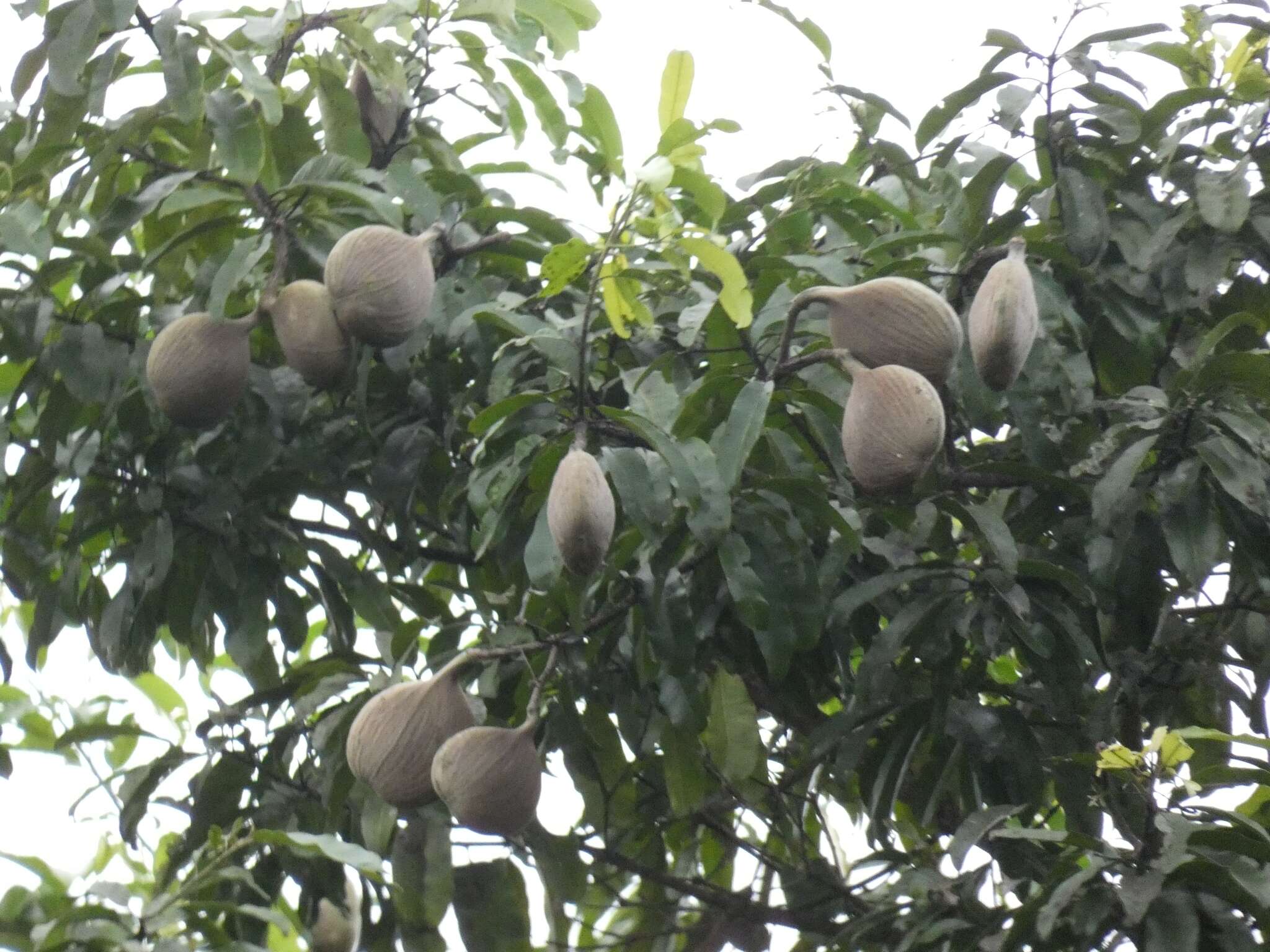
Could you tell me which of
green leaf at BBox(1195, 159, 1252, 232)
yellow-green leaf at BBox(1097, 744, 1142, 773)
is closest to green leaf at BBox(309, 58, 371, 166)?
green leaf at BBox(1195, 159, 1252, 232)

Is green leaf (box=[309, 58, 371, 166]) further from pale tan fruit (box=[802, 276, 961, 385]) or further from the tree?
pale tan fruit (box=[802, 276, 961, 385])

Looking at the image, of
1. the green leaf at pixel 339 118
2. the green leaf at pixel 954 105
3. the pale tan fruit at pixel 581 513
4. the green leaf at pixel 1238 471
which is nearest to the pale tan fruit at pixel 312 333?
the green leaf at pixel 339 118

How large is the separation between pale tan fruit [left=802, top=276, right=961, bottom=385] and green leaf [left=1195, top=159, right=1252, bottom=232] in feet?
1.31

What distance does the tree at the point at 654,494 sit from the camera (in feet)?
4.37

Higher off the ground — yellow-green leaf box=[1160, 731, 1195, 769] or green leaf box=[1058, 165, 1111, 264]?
green leaf box=[1058, 165, 1111, 264]

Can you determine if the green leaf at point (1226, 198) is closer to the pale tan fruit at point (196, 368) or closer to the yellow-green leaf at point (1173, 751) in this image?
the yellow-green leaf at point (1173, 751)

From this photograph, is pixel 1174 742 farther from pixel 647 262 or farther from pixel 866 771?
pixel 647 262

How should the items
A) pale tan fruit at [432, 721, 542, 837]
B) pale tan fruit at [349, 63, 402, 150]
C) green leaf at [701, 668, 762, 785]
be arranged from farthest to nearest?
pale tan fruit at [349, 63, 402, 150] → green leaf at [701, 668, 762, 785] → pale tan fruit at [432, 721, 542, 837]

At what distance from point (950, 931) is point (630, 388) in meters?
0.56

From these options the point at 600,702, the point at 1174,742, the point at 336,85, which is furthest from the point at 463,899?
the point at 336,85

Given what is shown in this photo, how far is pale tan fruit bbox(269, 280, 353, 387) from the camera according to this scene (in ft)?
4.61

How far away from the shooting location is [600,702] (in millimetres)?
1581

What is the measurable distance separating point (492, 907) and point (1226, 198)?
102cm

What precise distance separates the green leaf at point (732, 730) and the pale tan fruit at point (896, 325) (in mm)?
458
